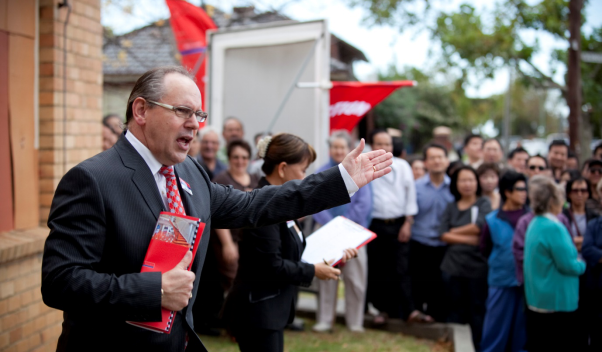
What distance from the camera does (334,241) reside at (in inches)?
147

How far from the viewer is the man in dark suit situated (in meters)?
1.91

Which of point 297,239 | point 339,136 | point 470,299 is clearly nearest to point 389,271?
point 470,299

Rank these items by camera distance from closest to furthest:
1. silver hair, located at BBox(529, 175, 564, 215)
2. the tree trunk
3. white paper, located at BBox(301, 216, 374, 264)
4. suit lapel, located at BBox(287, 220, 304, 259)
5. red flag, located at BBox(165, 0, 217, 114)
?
suit lapel, located at BBox(287, 220, 304, 259), white paper, located at BBox(301, 216, 374, 264), silver hair, located at BBox(529, 175, 564, 215), red flag, located at BBox(165, 0, 217, 114), the tree trunk

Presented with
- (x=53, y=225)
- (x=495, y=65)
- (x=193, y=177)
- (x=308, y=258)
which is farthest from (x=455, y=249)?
(x=495, y=65)

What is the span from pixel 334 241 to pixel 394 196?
2834mm

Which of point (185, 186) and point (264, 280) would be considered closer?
point (185, 186)

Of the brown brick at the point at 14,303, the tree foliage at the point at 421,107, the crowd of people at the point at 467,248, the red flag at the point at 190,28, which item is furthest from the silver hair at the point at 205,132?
the tree foliage at the point at 421,107

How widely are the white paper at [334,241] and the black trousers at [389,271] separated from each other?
2.65 meters

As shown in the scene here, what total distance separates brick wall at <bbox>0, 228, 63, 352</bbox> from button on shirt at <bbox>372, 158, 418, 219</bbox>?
3.62 m

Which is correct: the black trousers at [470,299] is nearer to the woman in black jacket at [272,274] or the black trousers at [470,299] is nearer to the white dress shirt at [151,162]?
the woman in black jacket at [272,274]

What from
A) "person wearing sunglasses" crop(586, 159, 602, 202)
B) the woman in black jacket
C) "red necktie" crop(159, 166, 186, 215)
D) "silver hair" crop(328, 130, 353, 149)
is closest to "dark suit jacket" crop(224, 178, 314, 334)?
the woman in black jacket

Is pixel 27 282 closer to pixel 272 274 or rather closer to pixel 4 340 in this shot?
pixel 4 340

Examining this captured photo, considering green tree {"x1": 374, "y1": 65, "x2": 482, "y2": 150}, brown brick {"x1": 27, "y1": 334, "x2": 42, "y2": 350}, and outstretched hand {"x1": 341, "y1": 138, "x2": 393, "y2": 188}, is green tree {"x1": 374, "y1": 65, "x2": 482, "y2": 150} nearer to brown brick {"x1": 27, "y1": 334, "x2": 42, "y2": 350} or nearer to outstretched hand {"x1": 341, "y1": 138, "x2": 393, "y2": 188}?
brown brick {"x1": 27, "y1": 334, "x2": 42, "y2": 350}

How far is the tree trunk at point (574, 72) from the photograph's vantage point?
1134 centimetres
